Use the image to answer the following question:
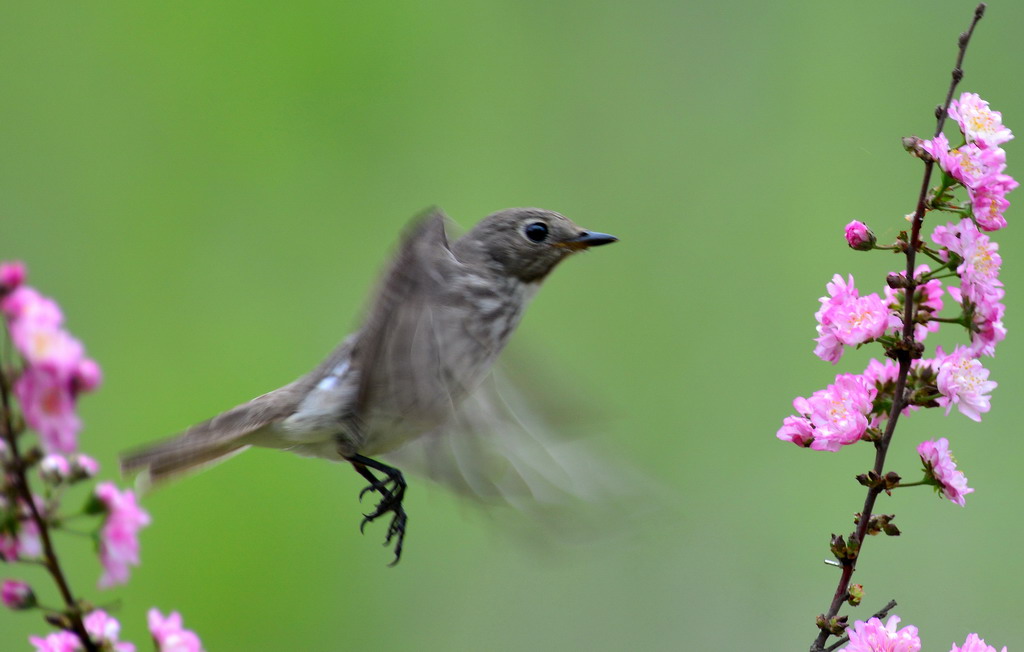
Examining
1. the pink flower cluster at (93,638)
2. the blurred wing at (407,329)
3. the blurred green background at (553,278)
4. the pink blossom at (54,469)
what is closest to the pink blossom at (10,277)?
the pink blossom at (54,469)

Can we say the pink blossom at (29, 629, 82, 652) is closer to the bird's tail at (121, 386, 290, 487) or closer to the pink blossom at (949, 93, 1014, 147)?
the bird's tail at (121, 386, 290, 487)

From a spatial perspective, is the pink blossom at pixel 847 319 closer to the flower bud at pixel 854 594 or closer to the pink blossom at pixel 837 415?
the pink blossom at pixel 837 415

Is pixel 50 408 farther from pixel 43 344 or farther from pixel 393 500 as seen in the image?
pixel 393 500

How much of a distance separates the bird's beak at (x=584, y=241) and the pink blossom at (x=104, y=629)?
1246 millimetres

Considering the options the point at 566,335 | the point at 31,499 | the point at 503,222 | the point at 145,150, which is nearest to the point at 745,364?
the point at 566,335

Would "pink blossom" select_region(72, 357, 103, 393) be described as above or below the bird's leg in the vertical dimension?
above

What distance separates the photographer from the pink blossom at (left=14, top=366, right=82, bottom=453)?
34.7 inches

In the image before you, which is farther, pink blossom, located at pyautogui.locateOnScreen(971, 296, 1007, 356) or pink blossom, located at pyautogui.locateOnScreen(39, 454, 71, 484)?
pink blossom, located at pyautogui.locateOnScreen(971, 296, 1007, 356)

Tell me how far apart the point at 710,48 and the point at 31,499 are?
3.79 meters

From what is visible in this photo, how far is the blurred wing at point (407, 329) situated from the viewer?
1.57 m

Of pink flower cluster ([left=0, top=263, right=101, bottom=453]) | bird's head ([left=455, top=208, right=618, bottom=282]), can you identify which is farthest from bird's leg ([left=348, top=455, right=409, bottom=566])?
pink flower cluster ([left=0, top=263, right=101, bottom=453])

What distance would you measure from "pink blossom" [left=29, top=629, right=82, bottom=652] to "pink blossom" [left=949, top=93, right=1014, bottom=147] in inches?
41.1

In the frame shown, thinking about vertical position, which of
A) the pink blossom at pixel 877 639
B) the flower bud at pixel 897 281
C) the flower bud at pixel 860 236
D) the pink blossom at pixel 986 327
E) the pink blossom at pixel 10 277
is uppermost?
the flower bud at pixel 860 236

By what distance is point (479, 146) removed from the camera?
4230 mm
